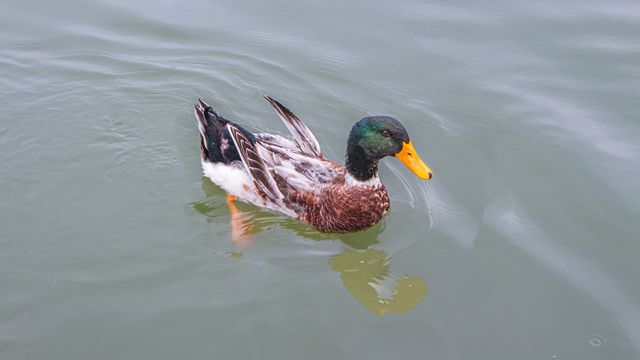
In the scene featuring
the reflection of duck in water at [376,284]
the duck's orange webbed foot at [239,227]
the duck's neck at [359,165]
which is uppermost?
the duck's neck at [359,165]

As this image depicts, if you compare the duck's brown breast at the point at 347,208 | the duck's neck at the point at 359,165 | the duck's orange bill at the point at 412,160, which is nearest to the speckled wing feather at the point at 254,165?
the duck's brown breast at the point at 347,208

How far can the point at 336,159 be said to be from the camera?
311 inches

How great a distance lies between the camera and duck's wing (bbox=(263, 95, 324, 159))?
7.28 meters

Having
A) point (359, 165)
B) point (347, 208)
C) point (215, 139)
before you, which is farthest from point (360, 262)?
point (215, 139)

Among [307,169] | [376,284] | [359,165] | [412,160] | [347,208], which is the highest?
[412,160]

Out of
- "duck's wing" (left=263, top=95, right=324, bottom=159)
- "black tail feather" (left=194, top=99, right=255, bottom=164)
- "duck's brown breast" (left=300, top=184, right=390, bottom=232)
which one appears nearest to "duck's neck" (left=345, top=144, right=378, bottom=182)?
"duck's brown breast" (left=300, top=184, right=390, bottom=232)

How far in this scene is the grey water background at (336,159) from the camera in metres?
5.51

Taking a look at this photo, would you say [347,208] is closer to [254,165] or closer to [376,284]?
[376,284]

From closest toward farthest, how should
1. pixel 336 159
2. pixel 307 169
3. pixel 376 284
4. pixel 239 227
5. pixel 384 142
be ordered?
pixel 376 284 < pixel 384 142 < pixel 239 227 < pixel 307 169 < pixel 336 159

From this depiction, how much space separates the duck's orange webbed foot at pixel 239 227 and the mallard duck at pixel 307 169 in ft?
0.45

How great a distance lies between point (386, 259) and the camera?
21.1 ft

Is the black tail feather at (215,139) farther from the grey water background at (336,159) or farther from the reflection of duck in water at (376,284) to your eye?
the reflection of duck in water at (376,284)

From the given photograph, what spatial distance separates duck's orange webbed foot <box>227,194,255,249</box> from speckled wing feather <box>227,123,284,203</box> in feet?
1.09

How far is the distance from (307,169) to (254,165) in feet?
1.63
